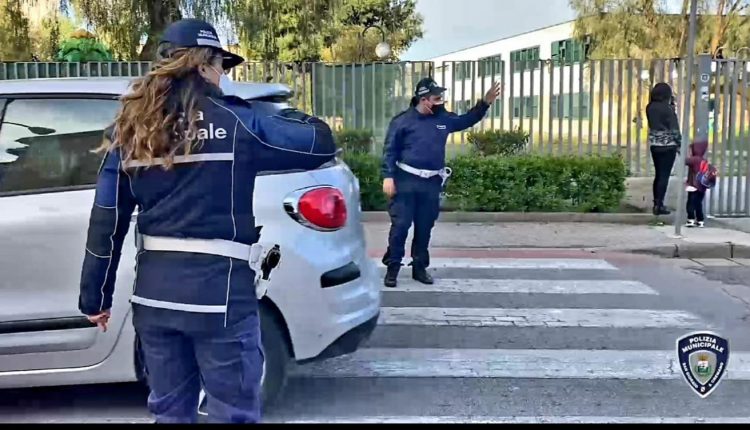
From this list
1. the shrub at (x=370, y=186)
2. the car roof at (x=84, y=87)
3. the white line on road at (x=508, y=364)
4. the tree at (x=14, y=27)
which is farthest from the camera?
the tree at (x=14, y=27)

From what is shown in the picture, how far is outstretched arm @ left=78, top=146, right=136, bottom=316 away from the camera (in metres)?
2.81

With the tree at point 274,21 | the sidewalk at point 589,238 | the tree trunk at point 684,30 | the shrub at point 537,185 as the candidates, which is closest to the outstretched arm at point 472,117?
the sidewalk at point 589,238

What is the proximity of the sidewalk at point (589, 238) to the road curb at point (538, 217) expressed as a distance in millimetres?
96

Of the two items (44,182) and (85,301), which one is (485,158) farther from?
(85,301)

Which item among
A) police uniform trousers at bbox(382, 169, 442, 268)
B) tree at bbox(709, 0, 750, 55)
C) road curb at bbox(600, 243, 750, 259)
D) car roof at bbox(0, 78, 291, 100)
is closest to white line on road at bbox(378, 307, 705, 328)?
police uniform trousers at bbox(382, 169, 442, 268)

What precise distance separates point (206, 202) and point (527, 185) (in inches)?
350

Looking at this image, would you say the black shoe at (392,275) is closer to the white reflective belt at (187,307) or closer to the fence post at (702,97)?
the white reflective belt at (187,307)

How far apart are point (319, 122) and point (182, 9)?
14.5m

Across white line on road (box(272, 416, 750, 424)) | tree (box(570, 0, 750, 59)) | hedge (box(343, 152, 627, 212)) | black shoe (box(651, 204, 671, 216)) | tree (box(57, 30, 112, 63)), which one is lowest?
white line on road (box(272, 416, 750, 424))

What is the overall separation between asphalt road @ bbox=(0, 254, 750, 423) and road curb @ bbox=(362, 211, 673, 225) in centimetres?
304

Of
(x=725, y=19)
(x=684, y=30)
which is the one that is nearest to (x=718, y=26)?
(x=725, y=19)

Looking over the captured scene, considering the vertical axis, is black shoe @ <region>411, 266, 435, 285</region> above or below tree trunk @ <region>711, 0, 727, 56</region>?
below

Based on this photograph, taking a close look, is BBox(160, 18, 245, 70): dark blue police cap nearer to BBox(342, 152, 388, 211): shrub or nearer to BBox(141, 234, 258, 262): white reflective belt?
BBox(141, 234, 258, 262): white reflective belt

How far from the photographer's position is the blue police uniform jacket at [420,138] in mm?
6887
